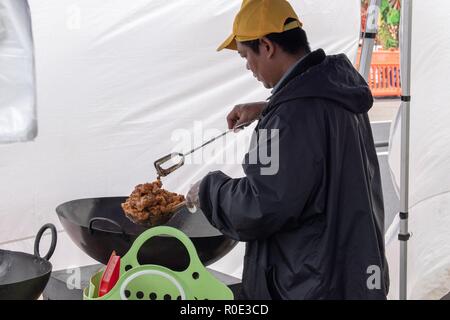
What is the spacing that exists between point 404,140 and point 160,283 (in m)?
2.13

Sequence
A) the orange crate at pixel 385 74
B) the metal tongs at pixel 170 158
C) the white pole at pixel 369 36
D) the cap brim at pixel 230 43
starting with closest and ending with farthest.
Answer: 1. the cap brim at pixel 230 43
2. the metal tongs at pixel 170 158
3. the white pole at pixel 369 36
4. the orange crate at pixel 385 74

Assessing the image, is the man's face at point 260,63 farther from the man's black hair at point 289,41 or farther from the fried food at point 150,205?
the fried food at point 150,205

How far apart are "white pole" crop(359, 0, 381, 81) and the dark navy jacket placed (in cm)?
143

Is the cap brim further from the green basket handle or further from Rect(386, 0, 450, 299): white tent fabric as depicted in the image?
Rect(386, 0, 450, 299): white tent fabric

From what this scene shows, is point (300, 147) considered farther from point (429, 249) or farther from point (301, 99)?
point (429, 249)

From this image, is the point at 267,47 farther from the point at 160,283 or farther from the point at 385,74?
the point at 385,74

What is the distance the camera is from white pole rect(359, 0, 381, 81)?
370 cm

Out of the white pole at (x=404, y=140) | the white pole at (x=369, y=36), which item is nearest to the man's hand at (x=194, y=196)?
the white pole at (x=369, y=36)

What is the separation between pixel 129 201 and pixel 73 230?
25cm

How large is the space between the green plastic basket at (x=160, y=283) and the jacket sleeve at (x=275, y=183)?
188 millimetres

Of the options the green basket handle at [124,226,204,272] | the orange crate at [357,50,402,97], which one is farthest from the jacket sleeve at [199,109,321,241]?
the orange crate at [357,50,402,97]

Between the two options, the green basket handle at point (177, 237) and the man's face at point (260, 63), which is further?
the man's face at point (260, 63)

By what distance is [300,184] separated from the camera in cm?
216

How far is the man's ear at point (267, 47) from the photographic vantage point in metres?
2.30
